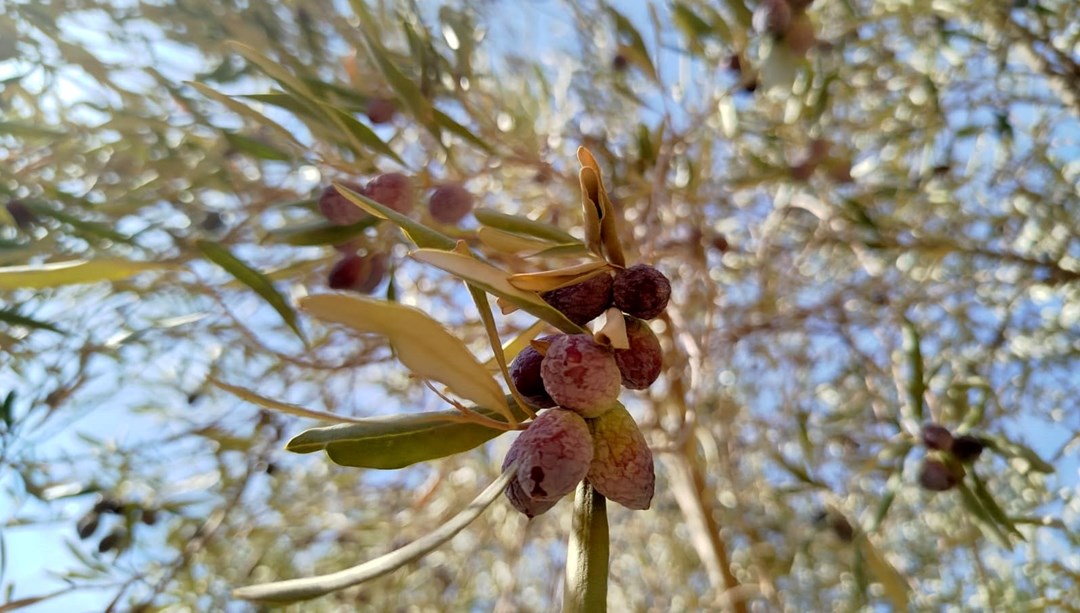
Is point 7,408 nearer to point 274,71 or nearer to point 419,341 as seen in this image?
point 274,71

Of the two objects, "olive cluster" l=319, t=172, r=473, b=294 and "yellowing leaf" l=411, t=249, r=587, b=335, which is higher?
"yellowing leaf" l=411, t=249, r=587, b=335

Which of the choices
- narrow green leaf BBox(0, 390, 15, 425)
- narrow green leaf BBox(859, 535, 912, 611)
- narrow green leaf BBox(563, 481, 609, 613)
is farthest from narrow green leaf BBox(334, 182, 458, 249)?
narrow green leaf BBox(0, 390, 15, 425)

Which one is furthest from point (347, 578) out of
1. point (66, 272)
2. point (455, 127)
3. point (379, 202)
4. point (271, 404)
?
point (455, 127)

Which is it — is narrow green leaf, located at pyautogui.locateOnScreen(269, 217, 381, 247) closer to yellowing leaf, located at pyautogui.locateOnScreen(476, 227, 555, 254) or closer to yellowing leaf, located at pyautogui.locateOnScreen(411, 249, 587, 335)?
yellowing leaf, located at pyautogui.locateOnScreen(476, 227, 555, 254)

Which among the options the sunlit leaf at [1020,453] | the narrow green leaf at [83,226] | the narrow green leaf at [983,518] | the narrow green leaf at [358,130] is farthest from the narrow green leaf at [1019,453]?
the narrow green leaf at [83,226]

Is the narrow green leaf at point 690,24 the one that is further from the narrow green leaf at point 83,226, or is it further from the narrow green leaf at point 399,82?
the narrow green leaf at point 83,226

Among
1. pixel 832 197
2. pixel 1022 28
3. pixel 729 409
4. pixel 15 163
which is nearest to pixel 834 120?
pixel 832 197
